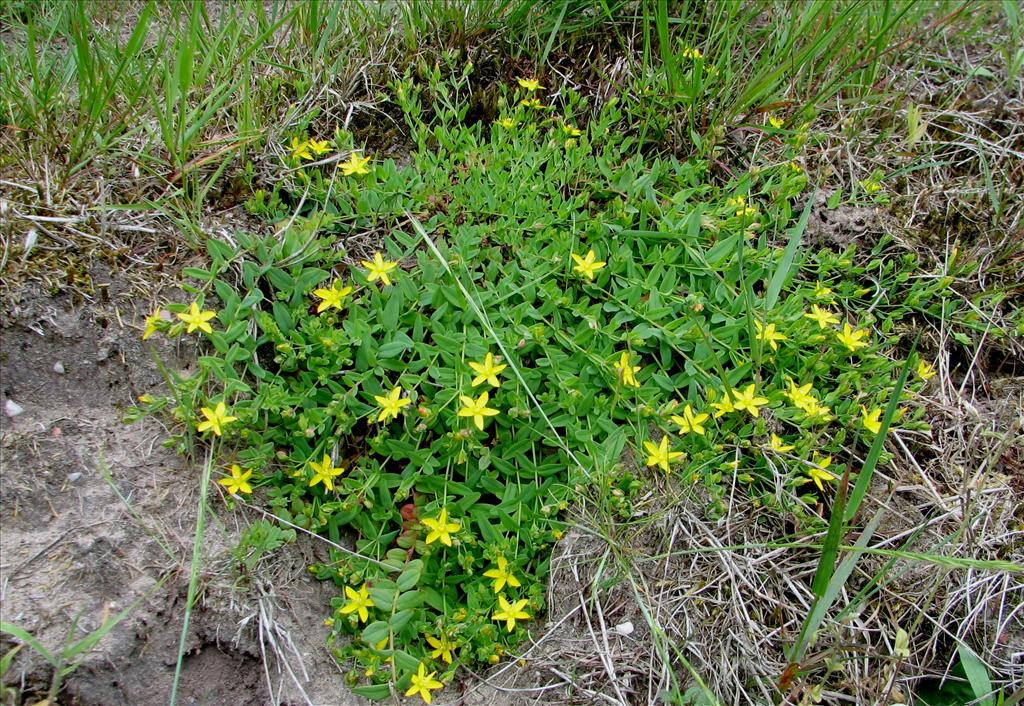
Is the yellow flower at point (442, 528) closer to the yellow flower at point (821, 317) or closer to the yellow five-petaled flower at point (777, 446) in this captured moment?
the yellow five-petaled flower at point (777, 446)

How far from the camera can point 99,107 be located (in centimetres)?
252

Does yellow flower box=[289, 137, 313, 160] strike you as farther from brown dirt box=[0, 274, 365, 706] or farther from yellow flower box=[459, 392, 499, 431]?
yellow flower box=[459, 392, 499, 431]

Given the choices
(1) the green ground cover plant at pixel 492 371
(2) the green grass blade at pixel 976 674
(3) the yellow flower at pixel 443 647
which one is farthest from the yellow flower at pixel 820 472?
(3) the yellow flower at pixel 443 647

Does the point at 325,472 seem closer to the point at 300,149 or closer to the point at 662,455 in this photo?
the point at 662,455

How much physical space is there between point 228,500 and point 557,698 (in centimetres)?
122

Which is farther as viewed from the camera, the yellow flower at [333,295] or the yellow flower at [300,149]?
the yellow flower at [300,149]

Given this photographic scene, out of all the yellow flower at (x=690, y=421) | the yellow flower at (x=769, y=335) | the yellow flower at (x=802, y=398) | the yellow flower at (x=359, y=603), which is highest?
the yellow flower at (x=769, y=335)

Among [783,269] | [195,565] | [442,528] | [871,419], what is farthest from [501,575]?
[783,269]

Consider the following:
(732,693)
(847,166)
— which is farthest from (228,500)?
(847,166)

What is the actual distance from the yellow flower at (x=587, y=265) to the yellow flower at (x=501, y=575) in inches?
41.5

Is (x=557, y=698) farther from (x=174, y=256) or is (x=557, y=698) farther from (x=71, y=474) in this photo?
(x=174, y=256)

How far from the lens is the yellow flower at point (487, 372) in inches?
96.3

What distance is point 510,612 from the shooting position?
7.62ft

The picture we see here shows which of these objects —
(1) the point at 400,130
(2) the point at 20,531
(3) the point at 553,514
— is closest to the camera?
(2) the point at 20,531
